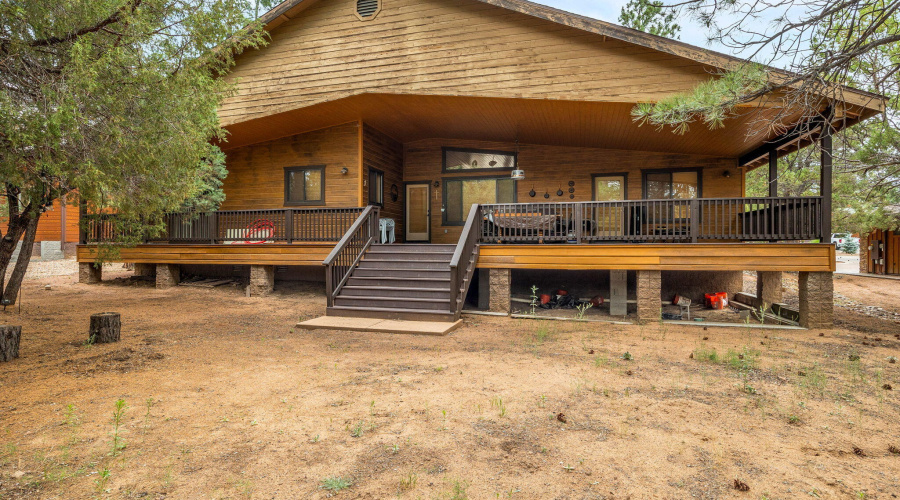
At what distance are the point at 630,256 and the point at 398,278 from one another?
420cm

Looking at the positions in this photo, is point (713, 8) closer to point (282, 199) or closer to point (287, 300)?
point (287, 300)

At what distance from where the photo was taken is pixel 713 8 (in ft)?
17.0

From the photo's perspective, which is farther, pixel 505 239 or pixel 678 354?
pixel 505 239

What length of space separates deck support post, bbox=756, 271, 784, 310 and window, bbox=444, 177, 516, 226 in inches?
233

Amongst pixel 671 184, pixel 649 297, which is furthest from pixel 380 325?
pixel 671 184

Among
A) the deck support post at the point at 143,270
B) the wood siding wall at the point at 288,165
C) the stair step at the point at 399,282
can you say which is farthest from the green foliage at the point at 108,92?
the deck support post at the point at 143,270

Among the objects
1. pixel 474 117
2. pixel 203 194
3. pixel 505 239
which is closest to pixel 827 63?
pixel 505 239

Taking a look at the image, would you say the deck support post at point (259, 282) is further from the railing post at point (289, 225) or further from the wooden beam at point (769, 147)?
the wooden beam at point (769, 147)

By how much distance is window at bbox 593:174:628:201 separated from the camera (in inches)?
460

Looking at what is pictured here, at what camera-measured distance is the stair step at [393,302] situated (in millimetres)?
7693

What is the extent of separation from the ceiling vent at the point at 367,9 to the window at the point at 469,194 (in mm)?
4635

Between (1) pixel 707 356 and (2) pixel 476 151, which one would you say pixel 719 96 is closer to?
(1) pixel 707 356

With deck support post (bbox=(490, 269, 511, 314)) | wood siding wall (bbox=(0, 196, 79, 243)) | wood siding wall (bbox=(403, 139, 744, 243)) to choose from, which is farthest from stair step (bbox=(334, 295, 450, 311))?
wood siding wall (bbox=(0, 196, 79, 243))

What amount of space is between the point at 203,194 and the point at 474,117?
6.57 m
